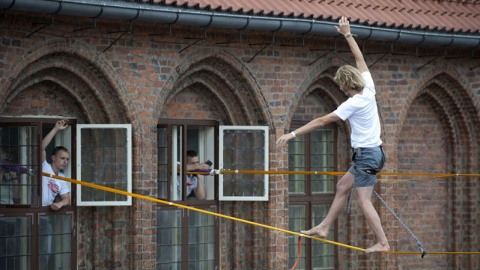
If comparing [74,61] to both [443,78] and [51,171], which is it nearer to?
[51,171]

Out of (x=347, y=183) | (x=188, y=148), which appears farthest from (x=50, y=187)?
(x=347, y=183)

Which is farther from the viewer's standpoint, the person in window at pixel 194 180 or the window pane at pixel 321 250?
the window pane at pixel 321 250

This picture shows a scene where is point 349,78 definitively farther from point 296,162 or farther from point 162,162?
point 296,162

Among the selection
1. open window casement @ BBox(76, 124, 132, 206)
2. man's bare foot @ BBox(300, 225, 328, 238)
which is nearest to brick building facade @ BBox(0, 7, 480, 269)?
open window casement @ BBox(76, 124, 132, 206)

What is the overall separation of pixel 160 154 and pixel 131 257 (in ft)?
4.94

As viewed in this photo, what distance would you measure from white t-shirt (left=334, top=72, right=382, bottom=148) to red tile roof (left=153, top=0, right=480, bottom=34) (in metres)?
3.51

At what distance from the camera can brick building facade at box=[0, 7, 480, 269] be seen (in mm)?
17359

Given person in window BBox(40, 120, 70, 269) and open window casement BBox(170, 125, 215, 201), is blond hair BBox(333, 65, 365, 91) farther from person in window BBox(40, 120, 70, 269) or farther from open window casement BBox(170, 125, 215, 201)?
open window casement BBox(170, 125, 215, 201)

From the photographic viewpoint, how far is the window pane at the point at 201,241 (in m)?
19.0

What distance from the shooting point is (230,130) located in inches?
754

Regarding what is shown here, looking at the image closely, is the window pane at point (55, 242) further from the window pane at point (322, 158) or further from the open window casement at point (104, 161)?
the window pane at point (322, 158)

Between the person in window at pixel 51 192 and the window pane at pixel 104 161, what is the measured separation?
0.27 meters

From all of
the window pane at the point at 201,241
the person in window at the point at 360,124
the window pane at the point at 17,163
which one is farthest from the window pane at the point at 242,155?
the person in window at the point at 360,124

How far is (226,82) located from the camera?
19172mm
